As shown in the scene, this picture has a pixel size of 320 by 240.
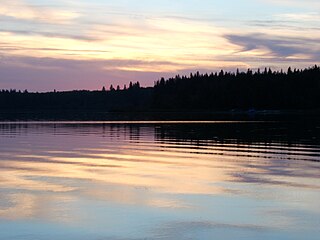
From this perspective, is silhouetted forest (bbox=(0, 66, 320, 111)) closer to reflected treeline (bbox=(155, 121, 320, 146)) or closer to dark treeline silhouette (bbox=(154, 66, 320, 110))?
dark treeline silhouette (bbox=(154, 66, 320, 110))

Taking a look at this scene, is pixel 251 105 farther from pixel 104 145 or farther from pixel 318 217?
pixel 318 217

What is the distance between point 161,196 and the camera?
1555 centimetres

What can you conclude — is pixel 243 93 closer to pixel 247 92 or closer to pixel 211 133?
pixel 247 92

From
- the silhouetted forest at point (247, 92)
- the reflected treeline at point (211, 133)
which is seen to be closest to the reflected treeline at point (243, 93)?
the silhouetted forest at point (247, 92)

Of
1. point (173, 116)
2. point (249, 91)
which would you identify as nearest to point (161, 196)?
point (173, 116)

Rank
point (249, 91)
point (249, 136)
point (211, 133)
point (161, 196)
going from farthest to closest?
1. point (249, 91)
2. point (211, 133)
3. point (249, 136)
4. point (161, 196)

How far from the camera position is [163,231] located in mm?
11648

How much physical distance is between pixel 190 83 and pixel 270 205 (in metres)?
180

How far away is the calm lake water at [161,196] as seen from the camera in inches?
464

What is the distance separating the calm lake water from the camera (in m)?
11.8

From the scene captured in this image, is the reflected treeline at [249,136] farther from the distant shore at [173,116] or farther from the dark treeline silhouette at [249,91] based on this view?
the dark treeline silhouette at [249,91]

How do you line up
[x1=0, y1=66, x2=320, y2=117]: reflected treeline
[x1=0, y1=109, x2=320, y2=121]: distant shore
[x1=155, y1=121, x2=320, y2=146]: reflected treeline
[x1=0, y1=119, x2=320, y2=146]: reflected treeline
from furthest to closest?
[x1=0, y1=66, x2=320, y2=117]: reflected treeline → [x1=0, y1=109, x2=320, y2=121]: distant shore → [x1=0, y1=119, x2=320, y2=146]: reflected treeline → [x1=155, y1=121, x2=320, y2=146]: reflected treeline

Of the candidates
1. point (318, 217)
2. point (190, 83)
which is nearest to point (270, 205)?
point (318, 217)

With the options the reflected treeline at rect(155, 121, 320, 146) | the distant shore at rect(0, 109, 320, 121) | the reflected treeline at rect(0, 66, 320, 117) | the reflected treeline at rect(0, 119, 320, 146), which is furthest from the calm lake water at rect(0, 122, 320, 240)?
the reflected treeline at rect(0, 66, 320, 117)
